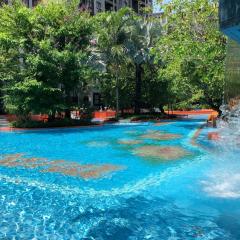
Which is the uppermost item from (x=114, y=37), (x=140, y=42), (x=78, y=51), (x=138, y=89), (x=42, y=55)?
(x=114, y=37)

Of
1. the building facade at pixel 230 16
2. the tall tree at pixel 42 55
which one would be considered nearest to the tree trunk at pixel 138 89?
the tall tree at pixel 42 55

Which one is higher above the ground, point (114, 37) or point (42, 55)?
point (114, 37)

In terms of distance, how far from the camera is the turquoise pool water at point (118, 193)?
7715 mm

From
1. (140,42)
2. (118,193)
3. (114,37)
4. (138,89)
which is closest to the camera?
(118,193)

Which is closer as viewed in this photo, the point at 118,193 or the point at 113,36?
the point at 118,193

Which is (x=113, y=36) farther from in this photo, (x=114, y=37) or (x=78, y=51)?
(x=78, y=51)

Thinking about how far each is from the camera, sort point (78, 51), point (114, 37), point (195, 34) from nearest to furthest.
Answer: point (195, 34)
point (78, 51)
point (114, 37)

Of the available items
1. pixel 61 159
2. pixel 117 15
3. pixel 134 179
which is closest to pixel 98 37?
pixel 117 15

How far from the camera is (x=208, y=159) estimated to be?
15055 mm

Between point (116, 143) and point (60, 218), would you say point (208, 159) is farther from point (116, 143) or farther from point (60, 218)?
point (60, 218)

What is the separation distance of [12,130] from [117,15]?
1368 centimetres

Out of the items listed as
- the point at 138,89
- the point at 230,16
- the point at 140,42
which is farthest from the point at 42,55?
the point at 230,16

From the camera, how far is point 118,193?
1045 cm

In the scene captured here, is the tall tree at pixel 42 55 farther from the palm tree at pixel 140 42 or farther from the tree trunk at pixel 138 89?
the tree trunk at pixel 138 89
